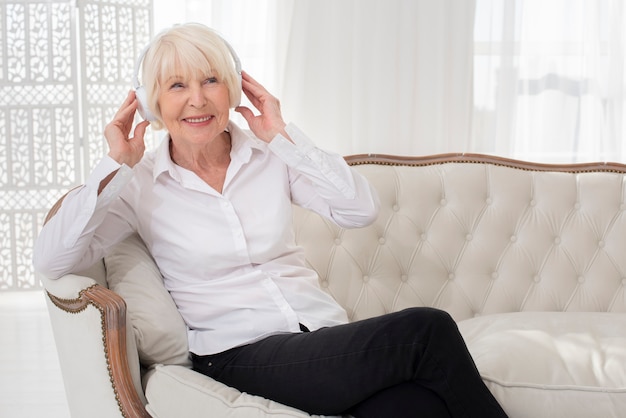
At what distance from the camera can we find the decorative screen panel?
2.87 meters

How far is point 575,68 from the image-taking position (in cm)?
292

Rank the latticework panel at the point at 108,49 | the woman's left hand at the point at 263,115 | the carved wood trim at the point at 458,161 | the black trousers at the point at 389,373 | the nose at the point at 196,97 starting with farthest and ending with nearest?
the latticework panel at the point at 108,49 → the carved wood trim at the point at 458,161 → the woman's left hand at the point at 263,115 → the nose at the point at 196,97 → the black trousers at the point at 389,373

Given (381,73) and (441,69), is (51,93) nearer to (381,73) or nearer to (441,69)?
(381,73)

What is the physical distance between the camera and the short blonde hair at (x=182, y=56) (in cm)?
191

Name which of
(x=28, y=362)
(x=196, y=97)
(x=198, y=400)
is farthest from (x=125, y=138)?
(x=28, y=362)

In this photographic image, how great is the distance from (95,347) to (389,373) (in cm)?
66

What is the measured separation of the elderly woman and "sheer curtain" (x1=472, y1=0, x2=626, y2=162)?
108 centimetres

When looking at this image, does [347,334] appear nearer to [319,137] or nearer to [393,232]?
[393,232]

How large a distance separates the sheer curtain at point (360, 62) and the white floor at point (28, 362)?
4.48 feet

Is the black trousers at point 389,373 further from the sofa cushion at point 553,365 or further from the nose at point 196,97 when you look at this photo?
the nose at point 196,97

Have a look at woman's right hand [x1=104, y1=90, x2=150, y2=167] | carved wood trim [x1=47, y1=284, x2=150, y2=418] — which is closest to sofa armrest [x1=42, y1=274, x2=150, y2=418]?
carved wood trim [x1=47, y1=284, x2=150, y2=418]

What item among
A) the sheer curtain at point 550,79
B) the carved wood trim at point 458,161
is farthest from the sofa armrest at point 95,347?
the sheer curtain at point 550,79

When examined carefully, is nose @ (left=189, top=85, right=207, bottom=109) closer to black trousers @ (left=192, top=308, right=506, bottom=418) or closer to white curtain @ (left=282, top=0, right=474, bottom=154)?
black trousers @ (left=192, top=308, right=506, bottom=418)

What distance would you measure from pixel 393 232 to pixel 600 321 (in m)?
0.70
